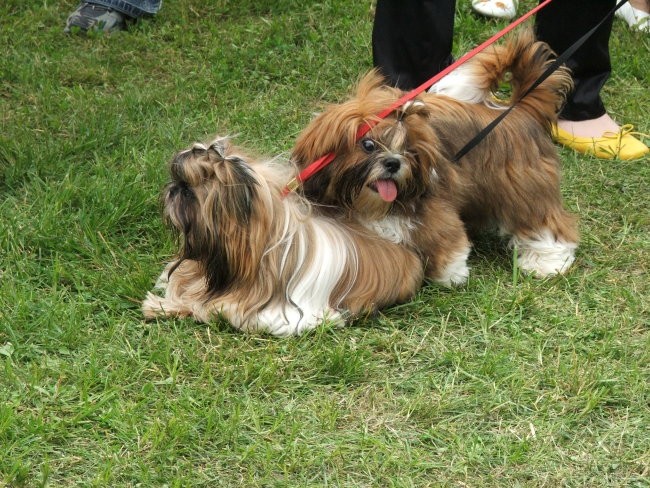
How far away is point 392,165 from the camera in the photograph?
3.43 meters

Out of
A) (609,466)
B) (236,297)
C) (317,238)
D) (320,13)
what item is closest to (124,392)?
(236,297)

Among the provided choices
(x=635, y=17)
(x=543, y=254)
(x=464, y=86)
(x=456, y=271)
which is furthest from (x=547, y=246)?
(x=635, y=17)

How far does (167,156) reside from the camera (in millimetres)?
4988

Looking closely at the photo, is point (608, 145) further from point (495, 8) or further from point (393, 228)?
point (393, 228)

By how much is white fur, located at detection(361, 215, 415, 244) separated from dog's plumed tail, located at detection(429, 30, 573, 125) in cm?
61

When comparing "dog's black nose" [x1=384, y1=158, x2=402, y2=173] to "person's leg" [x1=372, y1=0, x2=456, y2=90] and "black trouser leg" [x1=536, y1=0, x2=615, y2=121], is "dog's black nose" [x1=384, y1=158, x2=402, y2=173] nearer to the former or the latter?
"person's leg" [x1=372, y1=0, x2=456, y2=90]

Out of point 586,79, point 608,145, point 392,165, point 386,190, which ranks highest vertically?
point 392,165

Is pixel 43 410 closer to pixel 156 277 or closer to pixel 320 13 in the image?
pixel 156 277

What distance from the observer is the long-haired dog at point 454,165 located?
3.46 metres

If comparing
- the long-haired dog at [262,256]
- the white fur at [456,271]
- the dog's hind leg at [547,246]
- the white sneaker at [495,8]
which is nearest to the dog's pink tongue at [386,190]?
the long-haired dog at [262,256]

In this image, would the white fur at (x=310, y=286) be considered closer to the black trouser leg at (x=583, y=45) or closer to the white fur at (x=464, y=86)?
the white fur at (x=464, y=86)

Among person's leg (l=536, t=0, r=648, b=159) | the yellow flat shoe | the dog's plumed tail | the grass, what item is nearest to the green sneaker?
the grass

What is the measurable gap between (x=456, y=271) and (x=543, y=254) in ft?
1.41

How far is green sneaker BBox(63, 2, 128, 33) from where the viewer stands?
6305mm
